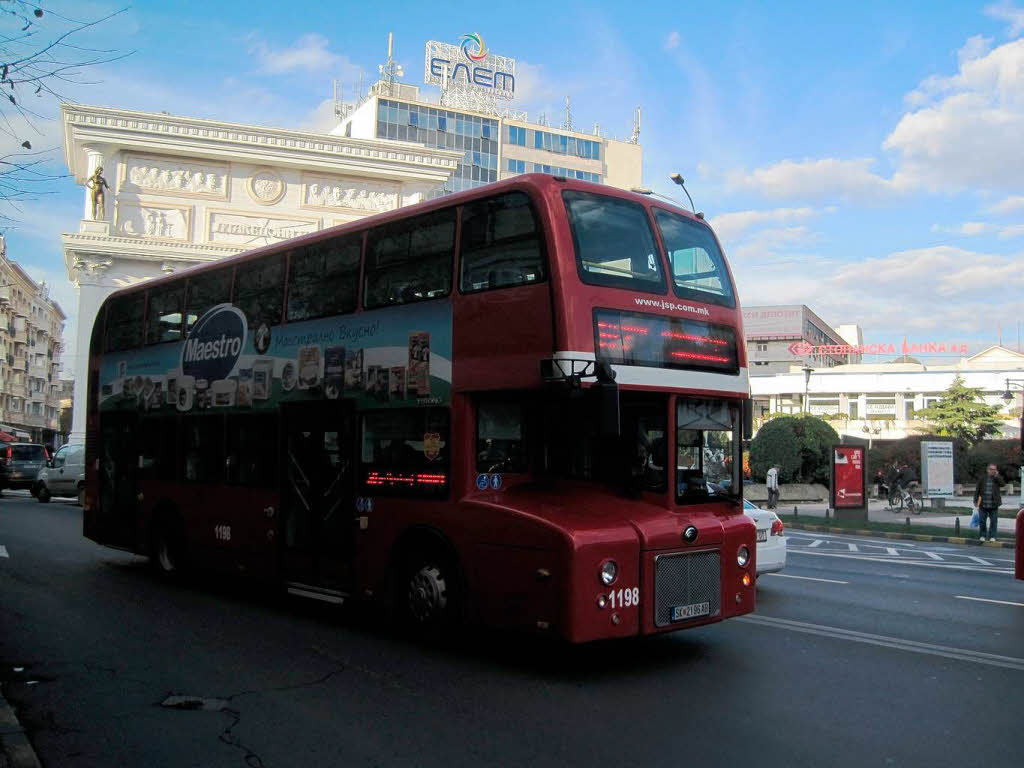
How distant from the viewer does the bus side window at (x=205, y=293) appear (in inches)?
466

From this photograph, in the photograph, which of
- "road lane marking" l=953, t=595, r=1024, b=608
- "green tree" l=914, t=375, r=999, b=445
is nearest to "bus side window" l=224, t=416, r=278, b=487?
"road lane marking" l=953, t=595, r=1024, b=608

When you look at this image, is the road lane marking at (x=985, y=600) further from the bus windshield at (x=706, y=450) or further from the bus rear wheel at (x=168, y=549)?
the bus rear wheel at (x=168, y=549)

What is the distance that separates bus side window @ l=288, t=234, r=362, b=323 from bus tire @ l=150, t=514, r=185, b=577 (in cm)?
391

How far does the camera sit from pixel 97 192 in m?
50.6

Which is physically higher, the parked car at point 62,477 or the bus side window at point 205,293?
the bus side window at point 205,293

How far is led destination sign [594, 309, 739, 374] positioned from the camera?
24.5 feet

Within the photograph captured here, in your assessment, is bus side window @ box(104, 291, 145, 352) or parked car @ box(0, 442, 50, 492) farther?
parked car @ box(0, 442, 50, 492)

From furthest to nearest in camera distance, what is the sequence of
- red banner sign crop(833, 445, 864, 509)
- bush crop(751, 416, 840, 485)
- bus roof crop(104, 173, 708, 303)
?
bush crop(751, 416, 840, 485)
red banner sign crop(833, 445, 864, 509)
bus roof crop(104, 173, 708, 303)

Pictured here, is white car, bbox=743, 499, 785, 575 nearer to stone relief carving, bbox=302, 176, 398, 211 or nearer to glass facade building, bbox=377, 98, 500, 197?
stone relief carving, bbox=302, 176, 398, 211

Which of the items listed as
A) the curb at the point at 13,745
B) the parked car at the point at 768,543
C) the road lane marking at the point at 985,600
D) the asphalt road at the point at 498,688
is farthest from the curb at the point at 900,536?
the curb at the point at 13,745

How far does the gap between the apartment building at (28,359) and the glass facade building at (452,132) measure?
33674 millimetres

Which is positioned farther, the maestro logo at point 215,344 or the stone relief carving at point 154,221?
the stone relief carving at point 154,221

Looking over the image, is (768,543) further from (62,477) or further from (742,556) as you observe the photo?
(62,477)

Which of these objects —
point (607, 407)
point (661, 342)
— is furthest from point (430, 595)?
point (661, 342)
